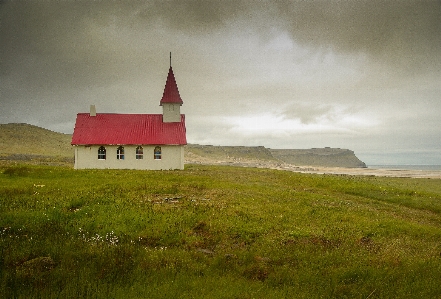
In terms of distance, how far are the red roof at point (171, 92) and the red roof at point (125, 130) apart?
137 inches

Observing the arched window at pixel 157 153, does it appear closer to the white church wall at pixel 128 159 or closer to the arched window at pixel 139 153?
→ the white church wall at pixel 128 159

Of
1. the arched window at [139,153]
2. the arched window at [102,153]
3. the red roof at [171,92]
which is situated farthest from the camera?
the red roof at [171,92]

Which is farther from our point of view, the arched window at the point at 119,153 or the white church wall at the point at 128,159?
the arched window at the point at 119,153

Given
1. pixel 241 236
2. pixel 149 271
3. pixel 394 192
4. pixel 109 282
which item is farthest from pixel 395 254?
pixel 394 192

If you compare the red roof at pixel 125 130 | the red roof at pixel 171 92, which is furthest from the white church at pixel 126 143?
the red roof at pixel 171 92

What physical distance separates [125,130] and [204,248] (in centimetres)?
4254

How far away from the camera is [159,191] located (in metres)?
23.2

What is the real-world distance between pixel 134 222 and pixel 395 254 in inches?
411

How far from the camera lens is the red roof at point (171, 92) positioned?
175ft

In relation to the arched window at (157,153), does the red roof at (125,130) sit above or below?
above

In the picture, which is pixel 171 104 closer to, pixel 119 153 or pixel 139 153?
pixel 139 153

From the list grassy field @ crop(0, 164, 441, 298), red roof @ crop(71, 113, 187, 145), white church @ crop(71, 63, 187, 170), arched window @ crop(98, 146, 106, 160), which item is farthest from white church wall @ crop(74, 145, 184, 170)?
grassy field @ crop(0, 164, 441, 298)

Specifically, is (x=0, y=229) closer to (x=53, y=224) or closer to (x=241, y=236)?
(x=53, y=224)

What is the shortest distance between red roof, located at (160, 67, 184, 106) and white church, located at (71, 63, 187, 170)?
0.49 meters
